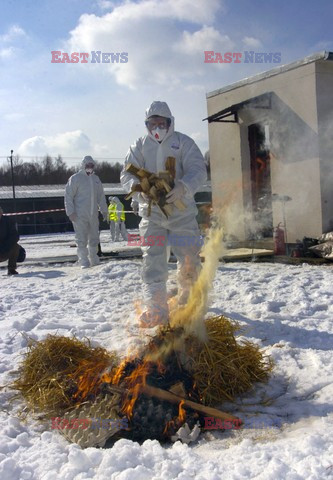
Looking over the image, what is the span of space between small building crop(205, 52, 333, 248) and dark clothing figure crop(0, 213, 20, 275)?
4992mm

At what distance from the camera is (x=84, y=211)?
28.5ft

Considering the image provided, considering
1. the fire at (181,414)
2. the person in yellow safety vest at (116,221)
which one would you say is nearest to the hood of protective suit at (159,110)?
the fire at (181,414)

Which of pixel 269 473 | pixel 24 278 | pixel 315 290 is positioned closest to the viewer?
pixel 269 473

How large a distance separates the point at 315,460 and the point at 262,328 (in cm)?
220

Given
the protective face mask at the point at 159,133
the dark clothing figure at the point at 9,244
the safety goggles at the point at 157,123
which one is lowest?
the dark clothing figure at the point at 9,244

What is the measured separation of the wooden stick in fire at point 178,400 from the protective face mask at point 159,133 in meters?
2.35

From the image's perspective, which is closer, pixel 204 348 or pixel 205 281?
pixel 204 348

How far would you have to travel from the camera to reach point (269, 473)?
198 centimetres

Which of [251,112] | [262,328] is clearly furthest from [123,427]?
[251,112]

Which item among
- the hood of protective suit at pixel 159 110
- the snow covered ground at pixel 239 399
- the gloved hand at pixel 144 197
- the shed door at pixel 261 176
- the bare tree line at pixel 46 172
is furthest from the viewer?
the bare tree line at pixel 46 172

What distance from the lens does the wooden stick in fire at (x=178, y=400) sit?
104 inches

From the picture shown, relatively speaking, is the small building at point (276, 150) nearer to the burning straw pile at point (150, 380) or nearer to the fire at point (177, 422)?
the burning straw pile at point (150, 380)

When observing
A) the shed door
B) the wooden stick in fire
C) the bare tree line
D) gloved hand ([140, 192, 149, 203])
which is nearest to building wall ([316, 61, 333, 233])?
the shed door

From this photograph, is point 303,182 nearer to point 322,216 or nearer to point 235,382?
point 322,216
